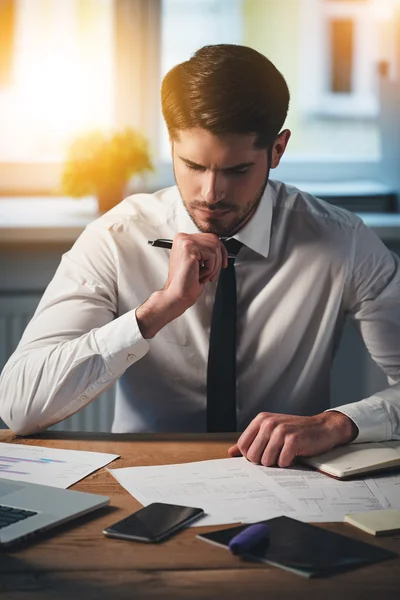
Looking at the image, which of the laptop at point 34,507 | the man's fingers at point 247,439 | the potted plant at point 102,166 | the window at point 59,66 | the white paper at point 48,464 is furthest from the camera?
the window at point 59,66

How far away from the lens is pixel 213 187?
5.52 ft

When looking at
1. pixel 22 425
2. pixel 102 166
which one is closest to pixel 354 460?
pixel 22 425

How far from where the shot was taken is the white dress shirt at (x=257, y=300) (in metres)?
1.83

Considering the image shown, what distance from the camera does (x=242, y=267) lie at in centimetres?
184

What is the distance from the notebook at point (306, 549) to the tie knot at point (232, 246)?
79 centimetres

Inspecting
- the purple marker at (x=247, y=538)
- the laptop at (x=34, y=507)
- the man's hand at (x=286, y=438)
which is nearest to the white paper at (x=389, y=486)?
the man's hand at (x=286, y=438)

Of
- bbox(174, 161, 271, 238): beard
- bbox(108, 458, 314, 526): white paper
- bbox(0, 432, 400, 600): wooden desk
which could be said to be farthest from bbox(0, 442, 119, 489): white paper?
bbox(174, 161, 271, 238): beard

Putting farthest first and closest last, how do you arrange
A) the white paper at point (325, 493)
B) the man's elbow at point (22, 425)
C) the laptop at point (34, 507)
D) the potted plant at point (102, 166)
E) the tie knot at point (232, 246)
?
1. the potted plant at point (102, 166)
2. the tie knot at point (232, 246)
3. the man's elbow at point (22, 425)
4. the white paper at point (325, 493)
5. the laptop at point (34, 507)

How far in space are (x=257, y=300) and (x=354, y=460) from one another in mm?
545

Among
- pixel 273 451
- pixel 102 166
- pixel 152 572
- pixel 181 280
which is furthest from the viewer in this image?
pixel 102 166

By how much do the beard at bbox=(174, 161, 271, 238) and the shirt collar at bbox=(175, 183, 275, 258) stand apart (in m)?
0.02

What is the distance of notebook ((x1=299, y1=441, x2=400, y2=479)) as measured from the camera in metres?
1.32

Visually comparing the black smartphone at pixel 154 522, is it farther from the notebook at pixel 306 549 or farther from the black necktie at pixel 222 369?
the black necktie at pixel 222 369

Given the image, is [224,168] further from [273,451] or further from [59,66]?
[59,66]
